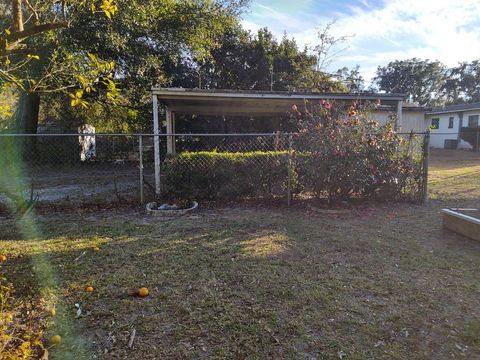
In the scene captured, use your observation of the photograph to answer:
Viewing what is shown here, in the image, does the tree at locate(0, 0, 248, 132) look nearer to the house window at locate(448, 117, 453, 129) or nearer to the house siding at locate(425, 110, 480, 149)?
the house siding at locate(425, 110, 480, 149)

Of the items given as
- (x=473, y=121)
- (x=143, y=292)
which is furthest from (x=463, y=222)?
(x=473, y=121)

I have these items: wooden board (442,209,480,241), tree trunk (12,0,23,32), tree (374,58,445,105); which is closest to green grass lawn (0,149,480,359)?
wooden board (442,209,480,241)

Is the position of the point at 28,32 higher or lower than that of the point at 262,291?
higher

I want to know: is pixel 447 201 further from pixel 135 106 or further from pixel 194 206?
pixel 135 106

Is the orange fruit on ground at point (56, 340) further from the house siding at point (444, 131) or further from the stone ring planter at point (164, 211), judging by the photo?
the house siding at point (444, 131)

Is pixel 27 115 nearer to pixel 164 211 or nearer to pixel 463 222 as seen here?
pixel 164 211

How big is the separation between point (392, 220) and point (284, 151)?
245 cm

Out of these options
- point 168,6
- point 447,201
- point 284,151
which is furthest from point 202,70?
point 447,201

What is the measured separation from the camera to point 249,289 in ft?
11.0

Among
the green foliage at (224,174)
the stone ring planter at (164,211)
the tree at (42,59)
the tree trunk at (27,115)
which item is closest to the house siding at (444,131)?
the green foliage at (224,174)

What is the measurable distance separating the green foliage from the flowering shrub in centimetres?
51

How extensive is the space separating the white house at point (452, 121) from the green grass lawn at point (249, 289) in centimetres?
2566

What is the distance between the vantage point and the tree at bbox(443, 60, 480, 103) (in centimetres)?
5231

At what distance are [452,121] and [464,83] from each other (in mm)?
30895
